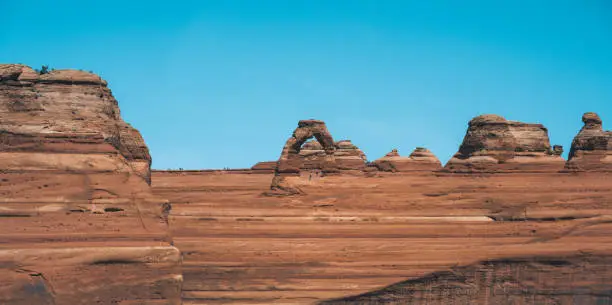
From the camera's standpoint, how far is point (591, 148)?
30.7 m

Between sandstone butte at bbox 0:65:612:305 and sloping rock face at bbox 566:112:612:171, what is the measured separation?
0.09 metres

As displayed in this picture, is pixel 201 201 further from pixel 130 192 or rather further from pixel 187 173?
pixel 130 192

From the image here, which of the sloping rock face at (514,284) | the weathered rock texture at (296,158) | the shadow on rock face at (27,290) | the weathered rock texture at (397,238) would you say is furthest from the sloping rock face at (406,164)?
the shadow on rock face at (27,290)

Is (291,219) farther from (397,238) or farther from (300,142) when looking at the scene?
(397,238)

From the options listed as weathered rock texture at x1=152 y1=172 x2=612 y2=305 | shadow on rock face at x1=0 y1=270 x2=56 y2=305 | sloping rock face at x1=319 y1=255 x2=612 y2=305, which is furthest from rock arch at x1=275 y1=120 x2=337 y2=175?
shadow on rock face at x1=0 y1=270 x2=56 y2=305

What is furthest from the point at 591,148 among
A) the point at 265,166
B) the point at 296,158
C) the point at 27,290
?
the point at 27,290

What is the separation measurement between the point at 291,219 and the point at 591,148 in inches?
429

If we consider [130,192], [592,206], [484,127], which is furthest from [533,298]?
[130,192]

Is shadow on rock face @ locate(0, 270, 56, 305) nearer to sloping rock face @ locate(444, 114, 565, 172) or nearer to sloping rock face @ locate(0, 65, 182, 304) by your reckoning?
sloping rock face @ locate(0, 65, 182, 304)

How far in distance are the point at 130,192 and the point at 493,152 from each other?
12279mm

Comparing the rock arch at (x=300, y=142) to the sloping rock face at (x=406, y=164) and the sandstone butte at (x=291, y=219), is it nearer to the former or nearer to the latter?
the sandstone butte at (x=291, y=219)

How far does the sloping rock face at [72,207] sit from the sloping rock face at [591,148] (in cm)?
1390

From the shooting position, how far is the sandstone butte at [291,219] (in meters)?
23.8

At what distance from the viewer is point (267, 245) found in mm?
26688
